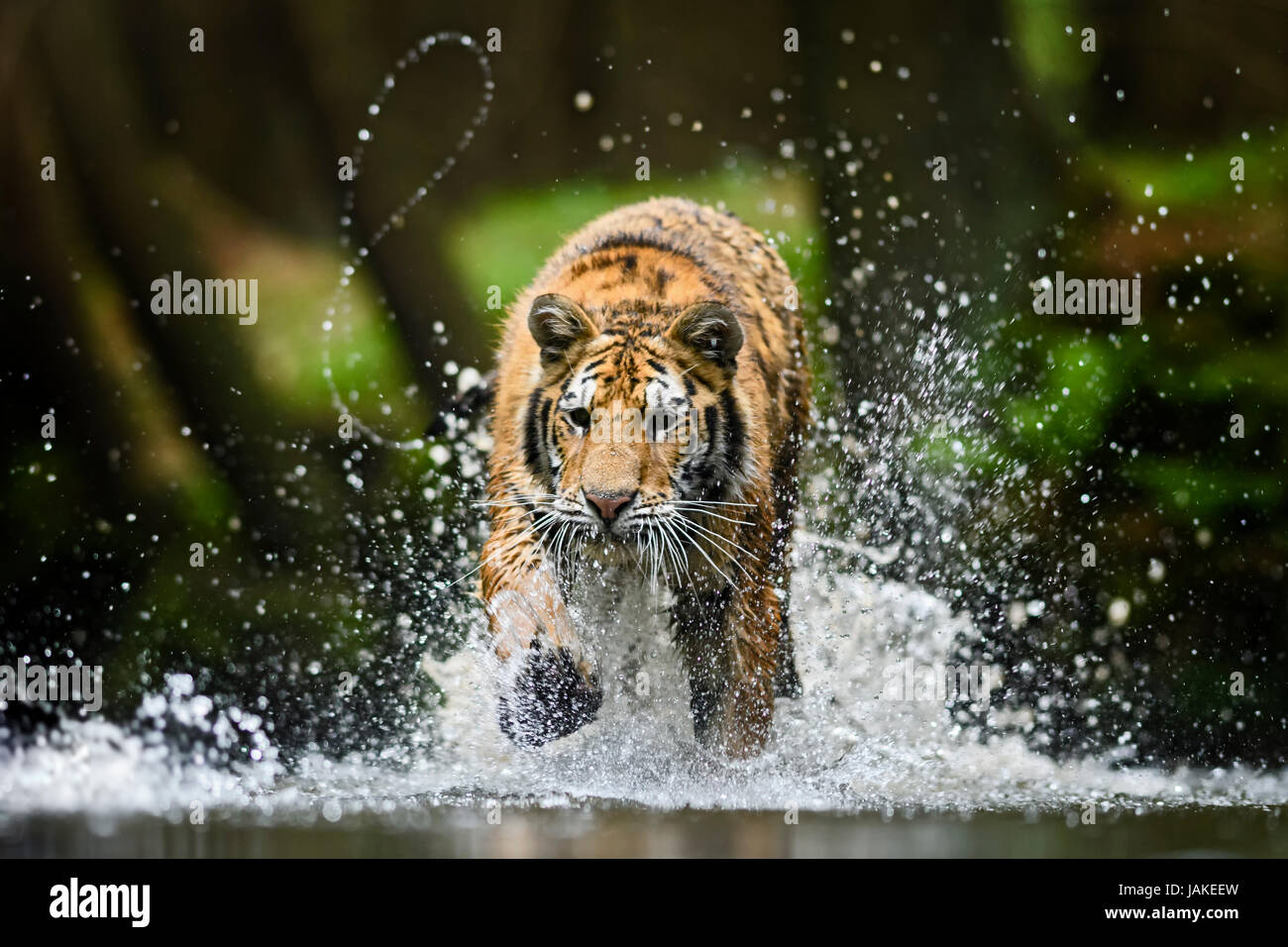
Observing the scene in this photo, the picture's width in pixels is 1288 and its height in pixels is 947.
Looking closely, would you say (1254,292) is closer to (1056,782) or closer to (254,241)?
(1056,782)

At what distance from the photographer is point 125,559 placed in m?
4.41

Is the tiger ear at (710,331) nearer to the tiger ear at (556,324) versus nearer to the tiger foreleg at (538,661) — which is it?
the tiger ear at (556,324)

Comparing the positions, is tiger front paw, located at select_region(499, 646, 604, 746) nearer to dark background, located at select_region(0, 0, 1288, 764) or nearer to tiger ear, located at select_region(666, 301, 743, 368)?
tiger ear, located at select_region(666, 301, 743, 368)

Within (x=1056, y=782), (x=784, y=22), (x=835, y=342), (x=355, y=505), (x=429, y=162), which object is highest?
(x=784, y=22)

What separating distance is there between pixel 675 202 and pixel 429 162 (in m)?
0.99

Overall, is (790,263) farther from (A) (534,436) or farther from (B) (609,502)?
(B) (609,502)

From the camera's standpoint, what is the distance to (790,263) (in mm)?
4605

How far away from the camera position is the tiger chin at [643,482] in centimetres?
310

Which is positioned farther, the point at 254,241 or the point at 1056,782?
the point at 254,241

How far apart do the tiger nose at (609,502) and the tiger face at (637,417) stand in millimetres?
29

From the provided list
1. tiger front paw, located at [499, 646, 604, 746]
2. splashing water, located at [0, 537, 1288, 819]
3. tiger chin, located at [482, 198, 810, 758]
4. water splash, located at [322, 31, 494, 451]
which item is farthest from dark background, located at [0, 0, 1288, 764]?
tiger front paw, located at [499, 646, 604, 746]

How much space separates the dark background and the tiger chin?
82 centimetres

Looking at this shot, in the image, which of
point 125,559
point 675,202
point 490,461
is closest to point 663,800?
point 490,461

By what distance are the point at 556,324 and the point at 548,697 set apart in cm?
91
